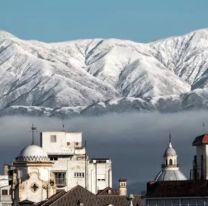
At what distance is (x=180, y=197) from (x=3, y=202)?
31270mm

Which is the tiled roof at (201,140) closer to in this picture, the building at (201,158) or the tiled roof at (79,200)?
the building at (201,158)

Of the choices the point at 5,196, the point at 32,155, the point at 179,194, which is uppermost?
the point at 32,155

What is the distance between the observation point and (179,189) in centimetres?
16638

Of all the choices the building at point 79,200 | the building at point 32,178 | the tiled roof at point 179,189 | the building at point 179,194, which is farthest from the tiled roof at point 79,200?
the building at point 32,178

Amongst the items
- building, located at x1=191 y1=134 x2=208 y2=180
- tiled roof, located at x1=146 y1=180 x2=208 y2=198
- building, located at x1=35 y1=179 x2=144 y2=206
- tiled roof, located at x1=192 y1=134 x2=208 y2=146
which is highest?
tiled roof, located at x1=192 y1=134 x2=208 y2=146

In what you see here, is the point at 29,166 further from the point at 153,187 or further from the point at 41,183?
the point at 153,187

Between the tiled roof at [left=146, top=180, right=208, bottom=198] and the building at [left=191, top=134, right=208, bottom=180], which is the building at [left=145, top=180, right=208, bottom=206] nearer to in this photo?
the tiled roof at [left=146, top=180, right=208, bottom=198]

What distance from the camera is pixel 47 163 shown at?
18975cm

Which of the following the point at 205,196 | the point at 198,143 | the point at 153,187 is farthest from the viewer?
the point at 198,143

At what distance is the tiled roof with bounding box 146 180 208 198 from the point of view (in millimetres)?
162875

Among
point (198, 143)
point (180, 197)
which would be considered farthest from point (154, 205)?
point (198, 143)

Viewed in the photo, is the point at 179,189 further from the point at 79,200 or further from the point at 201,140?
the point at 201,140

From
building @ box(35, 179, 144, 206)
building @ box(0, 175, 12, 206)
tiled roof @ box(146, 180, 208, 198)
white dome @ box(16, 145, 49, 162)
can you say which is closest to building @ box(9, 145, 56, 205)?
white dome @ box(16, 145, 49, 162)

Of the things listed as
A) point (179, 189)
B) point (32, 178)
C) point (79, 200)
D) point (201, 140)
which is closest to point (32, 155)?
point (32, 178)
